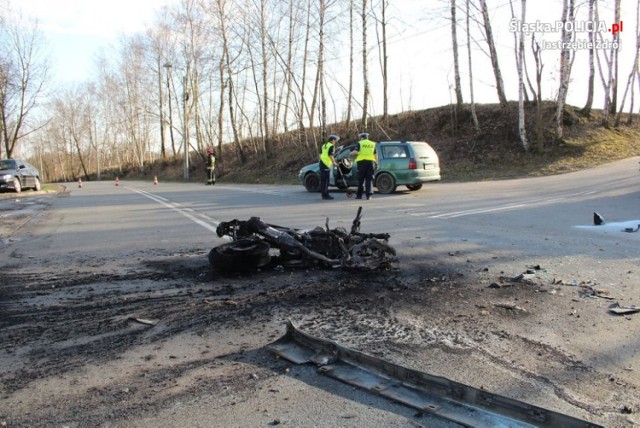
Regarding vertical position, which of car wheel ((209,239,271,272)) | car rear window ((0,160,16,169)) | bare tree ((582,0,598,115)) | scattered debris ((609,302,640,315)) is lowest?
scattered debris ((609,302,640,315))

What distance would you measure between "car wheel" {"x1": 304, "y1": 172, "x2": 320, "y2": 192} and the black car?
1455 centimetres

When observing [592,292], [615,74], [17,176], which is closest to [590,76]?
[615,74]

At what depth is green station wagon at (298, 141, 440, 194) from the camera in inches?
611

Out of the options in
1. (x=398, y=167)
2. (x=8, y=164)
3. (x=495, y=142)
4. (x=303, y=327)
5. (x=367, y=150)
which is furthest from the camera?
(x=495, y=142)

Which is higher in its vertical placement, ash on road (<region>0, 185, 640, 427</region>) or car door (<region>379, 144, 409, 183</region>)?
car door (<region>379, 144, 409, 183</region>)

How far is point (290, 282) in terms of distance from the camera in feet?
17.0

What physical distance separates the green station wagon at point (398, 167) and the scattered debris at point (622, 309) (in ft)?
37.6

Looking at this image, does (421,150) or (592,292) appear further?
(421,150)

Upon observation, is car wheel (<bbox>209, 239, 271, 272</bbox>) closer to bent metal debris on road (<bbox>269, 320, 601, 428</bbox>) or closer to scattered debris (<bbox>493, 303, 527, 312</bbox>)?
bent metal debris on road (<bbox>269, 320, 601, 428</bbox>)

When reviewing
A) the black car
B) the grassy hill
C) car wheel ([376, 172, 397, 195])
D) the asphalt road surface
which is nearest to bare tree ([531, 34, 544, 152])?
the grassy hill

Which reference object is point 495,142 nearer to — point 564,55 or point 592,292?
point 564,55

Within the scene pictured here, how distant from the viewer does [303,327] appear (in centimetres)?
388

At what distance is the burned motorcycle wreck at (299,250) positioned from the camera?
17.9 ft

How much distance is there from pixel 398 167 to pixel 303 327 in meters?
12.2
